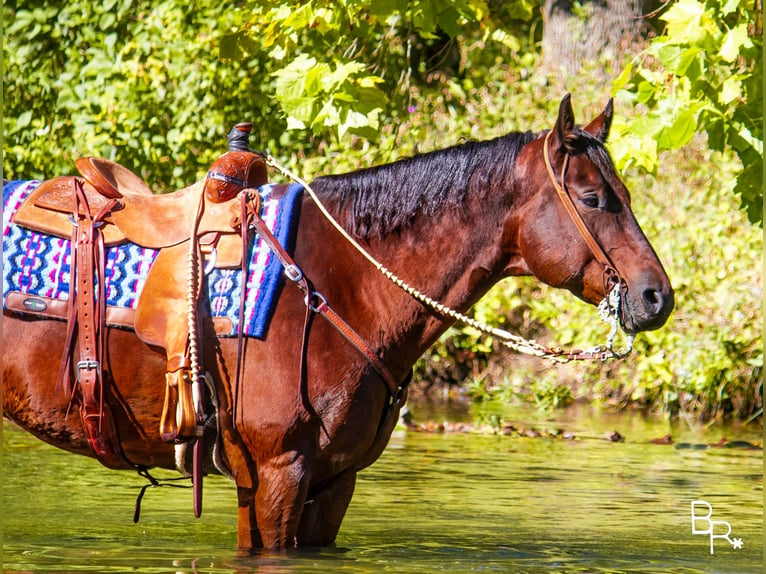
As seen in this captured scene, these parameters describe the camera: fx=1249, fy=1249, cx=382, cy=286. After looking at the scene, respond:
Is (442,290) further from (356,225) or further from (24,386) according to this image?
(24,386)

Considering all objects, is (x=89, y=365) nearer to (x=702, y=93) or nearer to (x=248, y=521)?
(x=248, y=521)

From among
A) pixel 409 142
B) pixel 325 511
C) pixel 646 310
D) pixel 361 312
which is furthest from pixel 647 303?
pixel 409 142

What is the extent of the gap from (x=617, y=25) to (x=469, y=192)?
356 inches

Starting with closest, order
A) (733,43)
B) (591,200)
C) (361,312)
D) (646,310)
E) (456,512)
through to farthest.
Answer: (646,310) < (591,200) < (361,312) < (733,43) < (456,512)

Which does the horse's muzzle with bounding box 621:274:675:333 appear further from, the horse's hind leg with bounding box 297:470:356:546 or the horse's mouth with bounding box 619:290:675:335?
→ the horse's hind leg with bounding box 297:470:356:546

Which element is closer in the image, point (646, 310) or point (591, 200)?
point (646, 310)

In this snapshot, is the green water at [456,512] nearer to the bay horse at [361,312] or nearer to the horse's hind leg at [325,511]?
the horse's hind leg at [325,511]

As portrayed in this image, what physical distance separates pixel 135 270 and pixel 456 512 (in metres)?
2.65

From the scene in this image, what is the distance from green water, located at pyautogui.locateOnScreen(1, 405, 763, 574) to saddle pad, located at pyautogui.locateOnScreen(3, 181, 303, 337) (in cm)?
87

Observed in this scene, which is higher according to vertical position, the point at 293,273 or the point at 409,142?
the point at 409,142

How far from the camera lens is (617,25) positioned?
511 inches

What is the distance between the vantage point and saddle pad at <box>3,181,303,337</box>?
4410 millimetres

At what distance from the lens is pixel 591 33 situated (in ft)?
42.5

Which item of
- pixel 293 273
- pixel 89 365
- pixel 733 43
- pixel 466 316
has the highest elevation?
pixel 733 43
